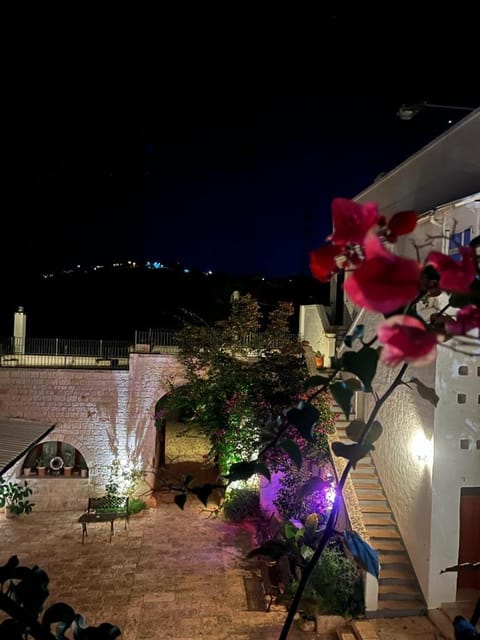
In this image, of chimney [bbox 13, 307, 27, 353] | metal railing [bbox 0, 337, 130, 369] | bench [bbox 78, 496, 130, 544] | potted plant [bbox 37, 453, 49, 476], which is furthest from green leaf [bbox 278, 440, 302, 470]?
chimney [bbox 13, 307, 27, 353]

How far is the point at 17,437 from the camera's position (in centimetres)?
1117

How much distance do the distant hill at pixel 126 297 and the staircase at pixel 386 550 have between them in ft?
47.7

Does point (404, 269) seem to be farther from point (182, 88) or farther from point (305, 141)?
point (305, 141)

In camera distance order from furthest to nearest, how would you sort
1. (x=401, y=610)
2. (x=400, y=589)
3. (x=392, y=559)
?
(x=392, y=559) < (x=400, y=589) < (x=401, y=610)

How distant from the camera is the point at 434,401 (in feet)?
5.08

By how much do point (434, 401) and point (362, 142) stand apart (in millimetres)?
25297

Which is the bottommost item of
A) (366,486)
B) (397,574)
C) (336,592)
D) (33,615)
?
(336,592)

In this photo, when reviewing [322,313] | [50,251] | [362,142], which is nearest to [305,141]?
[362,142]

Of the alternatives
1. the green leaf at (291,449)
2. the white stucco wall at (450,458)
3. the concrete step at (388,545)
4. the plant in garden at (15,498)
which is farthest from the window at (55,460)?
the green leaf at (291,449)

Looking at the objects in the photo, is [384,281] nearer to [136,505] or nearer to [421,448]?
[421,448]

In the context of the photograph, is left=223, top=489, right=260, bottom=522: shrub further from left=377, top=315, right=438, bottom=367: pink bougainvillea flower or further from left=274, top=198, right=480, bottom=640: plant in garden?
left=377, top=315, right=438, bottom=367: pink bougainvillea flower

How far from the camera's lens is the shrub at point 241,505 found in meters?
12.5

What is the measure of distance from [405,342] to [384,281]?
0.15 m

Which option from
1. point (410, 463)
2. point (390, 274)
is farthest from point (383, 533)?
point (390, 274)
